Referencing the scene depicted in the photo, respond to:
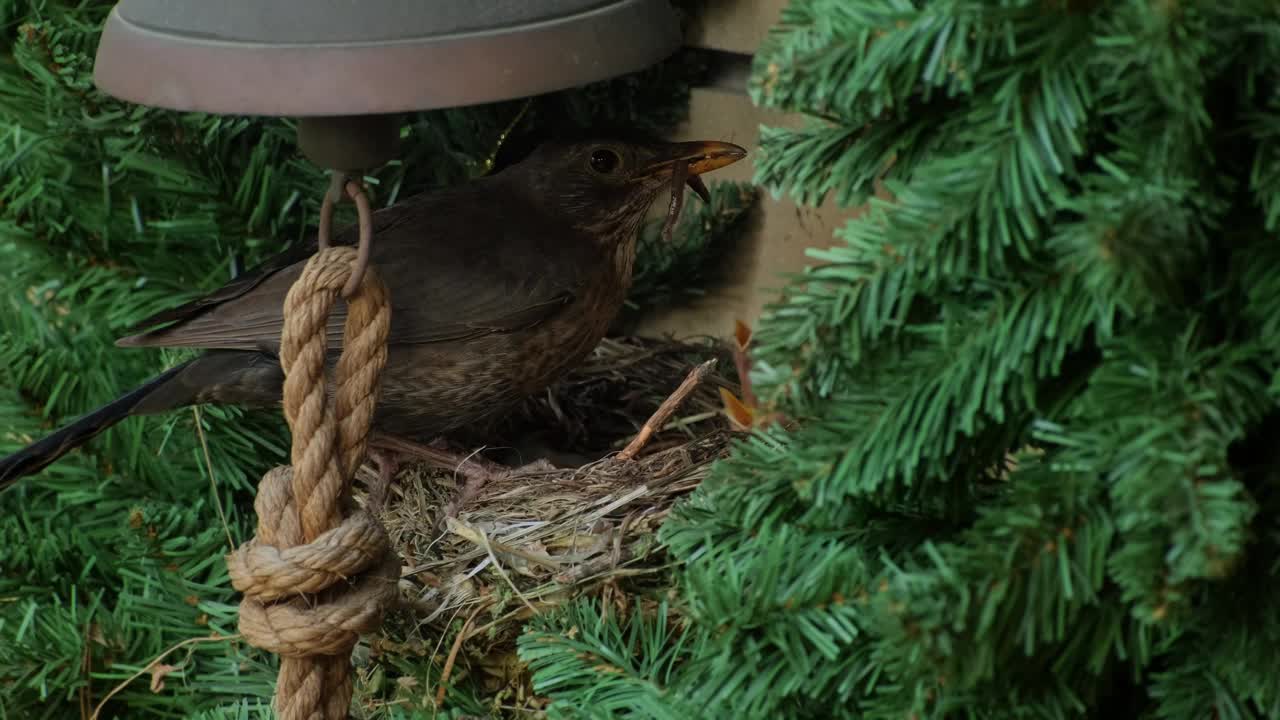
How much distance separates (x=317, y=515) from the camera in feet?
4.23

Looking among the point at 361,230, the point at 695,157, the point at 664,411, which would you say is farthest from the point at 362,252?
the point at 695,157

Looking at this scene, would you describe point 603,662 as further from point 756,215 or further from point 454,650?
point 756,215

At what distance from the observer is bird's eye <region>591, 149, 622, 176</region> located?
2.36 m

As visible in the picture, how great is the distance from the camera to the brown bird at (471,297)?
2.06 m

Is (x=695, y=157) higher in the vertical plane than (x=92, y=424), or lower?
higher

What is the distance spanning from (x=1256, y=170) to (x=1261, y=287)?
79 mm

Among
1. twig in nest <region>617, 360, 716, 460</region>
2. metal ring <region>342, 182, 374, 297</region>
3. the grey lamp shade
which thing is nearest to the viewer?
the grey lamp shade

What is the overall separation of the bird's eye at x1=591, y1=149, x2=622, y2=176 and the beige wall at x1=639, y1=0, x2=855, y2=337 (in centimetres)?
18

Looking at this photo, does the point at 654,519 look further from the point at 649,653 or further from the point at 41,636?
the point at 41,636

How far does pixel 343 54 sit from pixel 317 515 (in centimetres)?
45

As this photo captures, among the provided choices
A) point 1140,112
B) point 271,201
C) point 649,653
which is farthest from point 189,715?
point 1140,112

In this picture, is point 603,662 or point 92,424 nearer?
point 603,662

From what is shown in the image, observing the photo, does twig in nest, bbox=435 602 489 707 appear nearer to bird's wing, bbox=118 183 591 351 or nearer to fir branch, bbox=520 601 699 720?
fir branch, bbox=520 601 699 720

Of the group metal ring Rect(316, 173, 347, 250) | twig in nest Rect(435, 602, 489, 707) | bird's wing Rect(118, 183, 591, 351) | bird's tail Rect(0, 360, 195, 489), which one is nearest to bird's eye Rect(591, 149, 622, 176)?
bird's wing Rect(118, 183, 591, 351)
